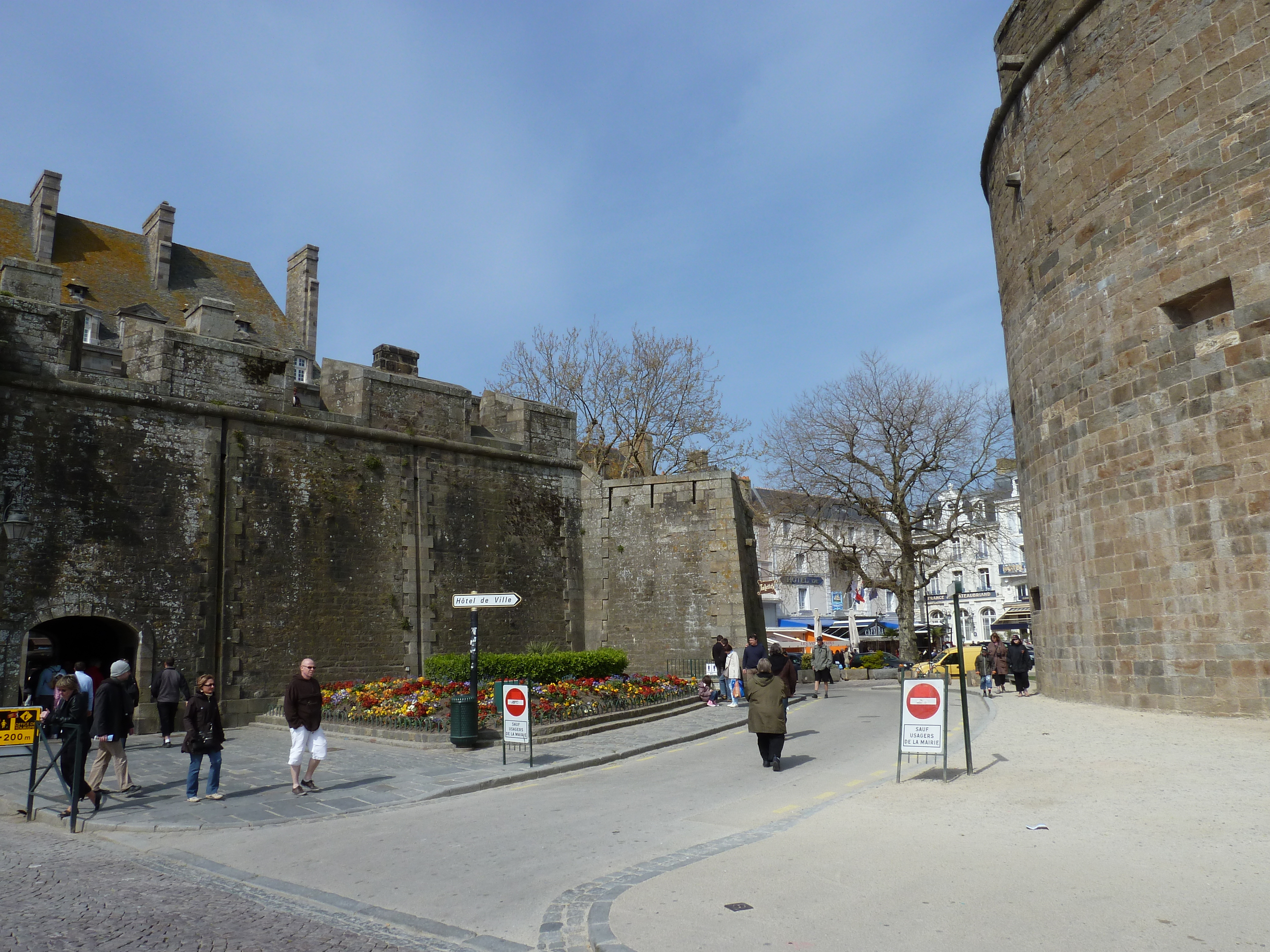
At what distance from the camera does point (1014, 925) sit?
4.65 metres

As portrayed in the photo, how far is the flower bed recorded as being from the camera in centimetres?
1388

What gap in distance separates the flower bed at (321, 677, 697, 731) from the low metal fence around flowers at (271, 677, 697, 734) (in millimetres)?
11

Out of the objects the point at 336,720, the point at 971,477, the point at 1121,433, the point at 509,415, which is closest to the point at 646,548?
the point at 509,415

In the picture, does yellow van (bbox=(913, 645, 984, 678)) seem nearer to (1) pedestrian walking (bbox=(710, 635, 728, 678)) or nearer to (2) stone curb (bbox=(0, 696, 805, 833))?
(1) pedestrian walking (bbox=(710, 635, 728, 678))

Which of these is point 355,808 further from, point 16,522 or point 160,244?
point 160,244

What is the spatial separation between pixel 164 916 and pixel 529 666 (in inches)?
467

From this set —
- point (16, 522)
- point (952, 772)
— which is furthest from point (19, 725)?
point (952, 772)

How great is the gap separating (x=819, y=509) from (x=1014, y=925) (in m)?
28.7

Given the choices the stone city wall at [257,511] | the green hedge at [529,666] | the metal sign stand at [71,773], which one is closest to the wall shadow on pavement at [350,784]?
Result: the metal sign stand at [71,773]

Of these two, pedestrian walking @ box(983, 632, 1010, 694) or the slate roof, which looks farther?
the slate roof

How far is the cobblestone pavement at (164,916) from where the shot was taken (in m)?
4.88

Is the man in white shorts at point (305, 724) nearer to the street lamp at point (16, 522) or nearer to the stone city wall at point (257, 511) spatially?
the stone city wall at point (257, 511)

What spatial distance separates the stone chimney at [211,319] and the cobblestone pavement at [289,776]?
7460 mm

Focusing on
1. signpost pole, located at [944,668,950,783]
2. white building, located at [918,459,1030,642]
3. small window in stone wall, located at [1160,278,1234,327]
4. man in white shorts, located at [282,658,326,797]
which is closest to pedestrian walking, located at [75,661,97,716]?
man in white shorts, located at [282,658,326,797]
